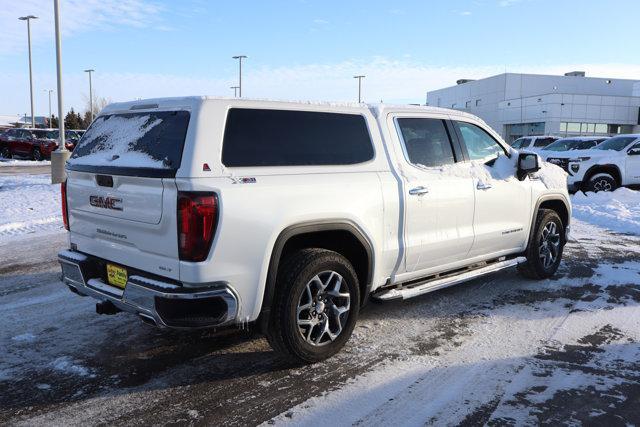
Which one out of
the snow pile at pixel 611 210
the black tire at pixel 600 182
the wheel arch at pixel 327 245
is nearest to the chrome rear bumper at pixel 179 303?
the wheel arch at pixel 327 245

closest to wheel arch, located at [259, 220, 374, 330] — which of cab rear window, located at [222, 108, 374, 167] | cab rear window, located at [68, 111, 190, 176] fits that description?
cab rear window, located at [222, 108, 374, 167]

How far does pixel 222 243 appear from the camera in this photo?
3432mm

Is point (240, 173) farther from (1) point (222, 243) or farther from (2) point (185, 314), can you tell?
(2) point (185, 314)

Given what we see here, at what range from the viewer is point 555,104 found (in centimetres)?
5825

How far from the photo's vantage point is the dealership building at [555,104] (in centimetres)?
5891

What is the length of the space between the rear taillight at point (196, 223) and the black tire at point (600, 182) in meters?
14.8

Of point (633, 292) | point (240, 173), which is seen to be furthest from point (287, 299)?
point (633, 292)

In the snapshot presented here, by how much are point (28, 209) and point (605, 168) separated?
48.4 feet

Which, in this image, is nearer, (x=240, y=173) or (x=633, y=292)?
(x=240, y=173)

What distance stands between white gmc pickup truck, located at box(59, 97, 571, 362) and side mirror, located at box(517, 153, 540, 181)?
0.58m

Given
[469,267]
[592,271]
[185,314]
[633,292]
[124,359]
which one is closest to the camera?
[185,314]

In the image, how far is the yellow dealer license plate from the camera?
3846mm

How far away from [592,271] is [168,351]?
534 centimetres

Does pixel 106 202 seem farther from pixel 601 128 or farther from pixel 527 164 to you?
pixel 601 128
